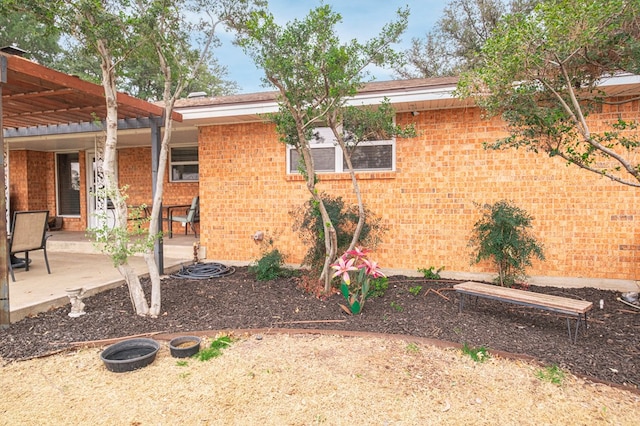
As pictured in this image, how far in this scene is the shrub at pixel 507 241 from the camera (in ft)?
16.5

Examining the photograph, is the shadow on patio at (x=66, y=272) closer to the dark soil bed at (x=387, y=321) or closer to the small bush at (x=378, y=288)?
the dark soil bed at (x=387, y=321)

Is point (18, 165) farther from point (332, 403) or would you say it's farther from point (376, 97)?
point (332, 403)

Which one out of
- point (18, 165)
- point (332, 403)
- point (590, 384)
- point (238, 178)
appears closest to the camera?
point (332, 403)

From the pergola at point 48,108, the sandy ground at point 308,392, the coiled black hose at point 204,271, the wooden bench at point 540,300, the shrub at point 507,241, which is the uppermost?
the pergola at point 48,108

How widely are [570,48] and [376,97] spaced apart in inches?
110

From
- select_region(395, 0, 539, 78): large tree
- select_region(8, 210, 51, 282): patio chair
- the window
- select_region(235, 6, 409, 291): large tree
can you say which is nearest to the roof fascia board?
select_region(235, 6, 409, 291): large tree

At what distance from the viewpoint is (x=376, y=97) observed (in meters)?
5.46

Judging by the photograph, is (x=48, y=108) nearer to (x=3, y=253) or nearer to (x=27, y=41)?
(x=3, y=253)

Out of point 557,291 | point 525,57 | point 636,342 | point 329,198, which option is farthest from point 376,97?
point 636,342

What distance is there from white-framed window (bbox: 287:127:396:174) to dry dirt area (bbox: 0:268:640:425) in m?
2.47

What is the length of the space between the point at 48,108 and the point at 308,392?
5.71 m

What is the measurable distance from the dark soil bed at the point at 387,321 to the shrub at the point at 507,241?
1.43 ft

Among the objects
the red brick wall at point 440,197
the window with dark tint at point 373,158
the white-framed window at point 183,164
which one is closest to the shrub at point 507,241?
the red brick wall at point 440,197

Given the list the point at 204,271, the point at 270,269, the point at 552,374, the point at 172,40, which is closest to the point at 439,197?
the point at 270,269
